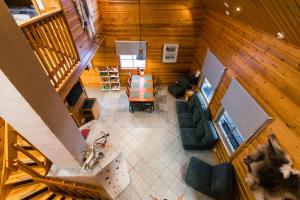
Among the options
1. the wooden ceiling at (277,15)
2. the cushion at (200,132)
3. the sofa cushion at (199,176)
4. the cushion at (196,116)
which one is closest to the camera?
the wooden ceiling at (277,15)

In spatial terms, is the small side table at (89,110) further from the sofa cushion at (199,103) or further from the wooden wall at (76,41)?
the sofa cushion at (199,103)

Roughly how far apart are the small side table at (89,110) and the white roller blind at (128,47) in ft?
7.06

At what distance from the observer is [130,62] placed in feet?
20.6

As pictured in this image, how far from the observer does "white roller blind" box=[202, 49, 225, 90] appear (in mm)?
4070

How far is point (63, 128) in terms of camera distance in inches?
81.0

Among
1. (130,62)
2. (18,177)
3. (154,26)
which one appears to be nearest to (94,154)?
(18,177)

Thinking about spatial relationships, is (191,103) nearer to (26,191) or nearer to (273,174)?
(273,174)

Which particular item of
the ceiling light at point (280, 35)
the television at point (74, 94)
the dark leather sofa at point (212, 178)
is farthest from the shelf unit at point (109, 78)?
the ceiling light at point (280, 35)

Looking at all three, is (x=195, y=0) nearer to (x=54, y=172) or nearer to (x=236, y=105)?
(x=236, y=105)

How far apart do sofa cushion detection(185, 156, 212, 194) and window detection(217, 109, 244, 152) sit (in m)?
0.80

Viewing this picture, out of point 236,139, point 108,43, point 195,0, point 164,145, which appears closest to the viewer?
point 236,139

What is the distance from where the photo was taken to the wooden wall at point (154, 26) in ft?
16.1

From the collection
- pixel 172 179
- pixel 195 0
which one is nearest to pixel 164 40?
pixel 195 0

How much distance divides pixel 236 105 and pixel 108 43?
186 inches
